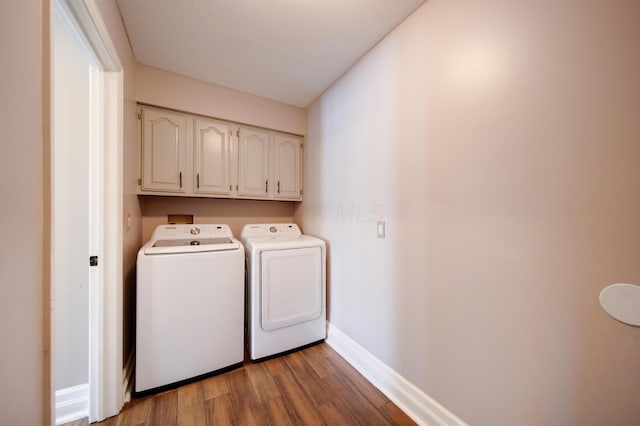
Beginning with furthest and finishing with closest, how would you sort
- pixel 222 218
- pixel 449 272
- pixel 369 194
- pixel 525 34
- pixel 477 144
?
pixel 222 218
pixel 369 194
pixel 449 272
pixel 477 144
pixel 525 34

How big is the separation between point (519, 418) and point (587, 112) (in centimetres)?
123

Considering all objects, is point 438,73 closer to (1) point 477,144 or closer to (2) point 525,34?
(2) point 525,34

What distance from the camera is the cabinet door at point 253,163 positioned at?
2330 millimetres

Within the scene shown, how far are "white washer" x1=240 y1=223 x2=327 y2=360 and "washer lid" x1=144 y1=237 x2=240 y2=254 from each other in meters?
0.20

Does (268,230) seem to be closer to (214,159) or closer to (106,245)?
(214,159)

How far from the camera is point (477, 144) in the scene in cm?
107

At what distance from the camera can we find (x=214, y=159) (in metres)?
2.19

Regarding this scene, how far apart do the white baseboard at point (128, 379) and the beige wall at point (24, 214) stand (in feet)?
3.31

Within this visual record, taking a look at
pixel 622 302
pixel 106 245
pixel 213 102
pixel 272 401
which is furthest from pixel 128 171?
pixel 622 302

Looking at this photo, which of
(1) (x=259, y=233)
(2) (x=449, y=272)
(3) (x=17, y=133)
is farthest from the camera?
(1) (x=259, y=233)

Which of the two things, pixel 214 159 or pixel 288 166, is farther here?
pixel 288 166

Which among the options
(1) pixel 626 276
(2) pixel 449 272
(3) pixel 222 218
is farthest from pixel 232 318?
(1) pixel 626 276

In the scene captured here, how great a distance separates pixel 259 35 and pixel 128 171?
130cm

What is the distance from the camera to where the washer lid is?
1514 mm
